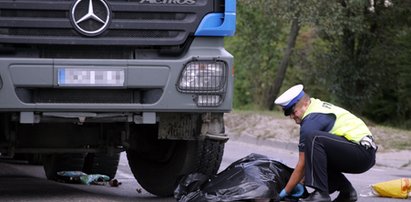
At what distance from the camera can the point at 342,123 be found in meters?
8.08

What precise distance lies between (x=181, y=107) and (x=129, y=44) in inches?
25.5

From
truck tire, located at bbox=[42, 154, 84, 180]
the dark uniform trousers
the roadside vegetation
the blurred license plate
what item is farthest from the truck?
the roadside vegetation

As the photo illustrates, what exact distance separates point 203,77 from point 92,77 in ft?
2.90

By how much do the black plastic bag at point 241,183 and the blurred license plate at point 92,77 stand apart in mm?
1157

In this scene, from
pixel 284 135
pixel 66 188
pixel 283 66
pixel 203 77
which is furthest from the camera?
pixel 283 66

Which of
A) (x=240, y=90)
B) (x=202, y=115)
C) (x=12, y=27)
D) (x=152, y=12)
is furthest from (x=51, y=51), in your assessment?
(x=240, y=90)

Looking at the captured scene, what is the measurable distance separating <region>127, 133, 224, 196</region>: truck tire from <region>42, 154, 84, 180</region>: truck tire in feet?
2.42

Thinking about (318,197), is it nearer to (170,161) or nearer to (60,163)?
(170,161)

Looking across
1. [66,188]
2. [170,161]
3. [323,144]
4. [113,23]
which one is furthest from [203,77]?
[66,188]

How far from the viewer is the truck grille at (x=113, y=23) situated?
7.77 m

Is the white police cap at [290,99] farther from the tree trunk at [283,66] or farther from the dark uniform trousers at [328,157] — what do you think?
the tree trunk at [283,66]

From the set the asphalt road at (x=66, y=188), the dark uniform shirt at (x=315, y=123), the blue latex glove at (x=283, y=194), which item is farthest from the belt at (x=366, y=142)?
the asphalt road at (x=66, y=188)

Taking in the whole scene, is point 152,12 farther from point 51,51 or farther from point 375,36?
point 375,36

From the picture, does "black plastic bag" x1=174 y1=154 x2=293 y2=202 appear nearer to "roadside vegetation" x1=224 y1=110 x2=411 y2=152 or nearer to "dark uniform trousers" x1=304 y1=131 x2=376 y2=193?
"dark uniform trousers" x1=304 y1=131 x2=376 y2=193
